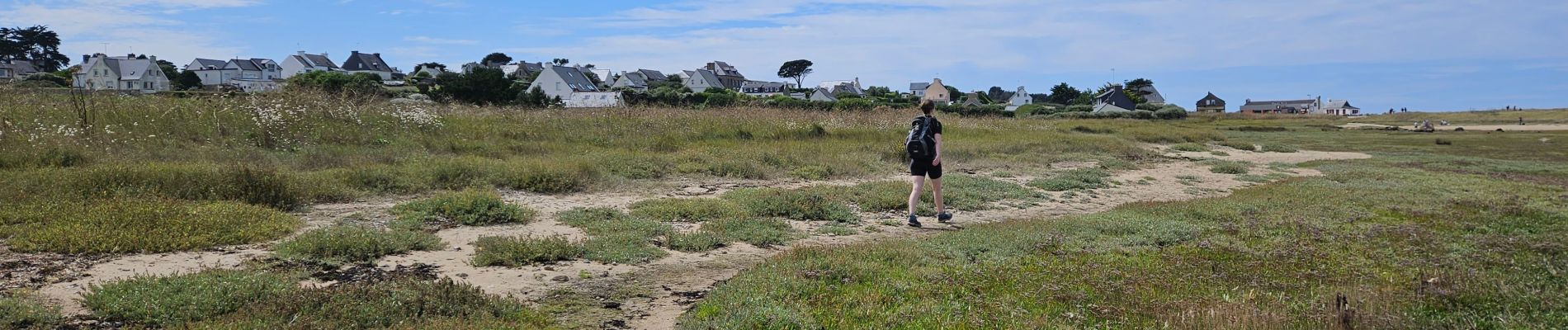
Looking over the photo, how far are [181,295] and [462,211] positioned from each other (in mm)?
3878

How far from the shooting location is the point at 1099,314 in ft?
18.3

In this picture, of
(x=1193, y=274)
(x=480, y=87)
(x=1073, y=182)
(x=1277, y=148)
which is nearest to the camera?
(x=1193, y=274)

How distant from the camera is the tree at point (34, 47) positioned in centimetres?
6309

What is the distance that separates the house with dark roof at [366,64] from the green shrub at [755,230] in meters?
92.5

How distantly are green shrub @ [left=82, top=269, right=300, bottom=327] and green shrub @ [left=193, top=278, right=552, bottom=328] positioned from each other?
0.54 ft

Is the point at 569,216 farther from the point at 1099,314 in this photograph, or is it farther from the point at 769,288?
the point at 1099,314

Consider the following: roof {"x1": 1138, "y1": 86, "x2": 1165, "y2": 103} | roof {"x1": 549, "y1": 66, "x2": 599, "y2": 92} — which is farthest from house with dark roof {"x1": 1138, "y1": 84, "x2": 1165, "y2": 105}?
roof {"x1": 549, "y1": 66, "x2": 599, "y2": 92}

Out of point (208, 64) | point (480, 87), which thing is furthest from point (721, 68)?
point (480, 87)

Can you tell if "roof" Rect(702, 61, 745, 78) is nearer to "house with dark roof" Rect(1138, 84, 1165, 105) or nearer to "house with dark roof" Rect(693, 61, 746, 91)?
"house with dark roof" Rect(693, 61, 746, 91)

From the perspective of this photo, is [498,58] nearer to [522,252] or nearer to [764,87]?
[764,87]

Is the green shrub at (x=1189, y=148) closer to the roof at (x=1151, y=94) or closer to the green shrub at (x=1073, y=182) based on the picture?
the green shrub at (x=1073, y=182)

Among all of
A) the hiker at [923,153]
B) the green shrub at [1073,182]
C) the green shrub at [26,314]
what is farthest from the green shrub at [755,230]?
the green shrub at [1073,182]

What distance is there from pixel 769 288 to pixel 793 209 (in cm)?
435

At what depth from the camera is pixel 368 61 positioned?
94.1 meters
